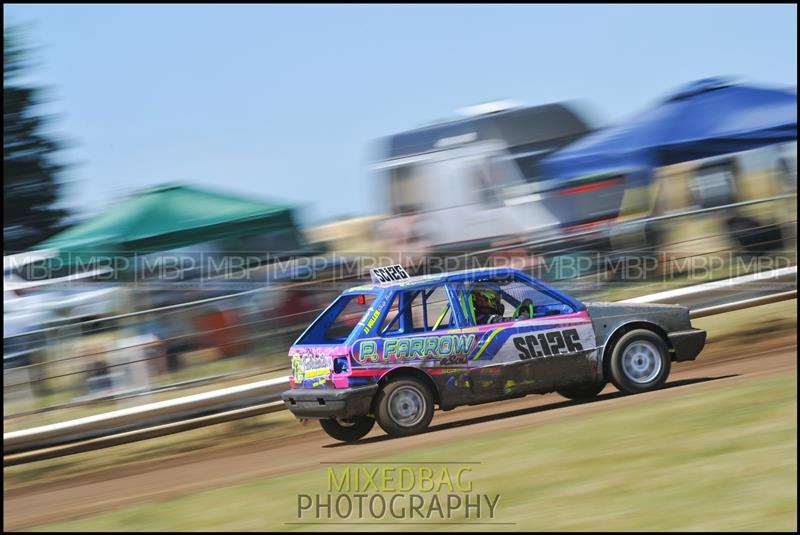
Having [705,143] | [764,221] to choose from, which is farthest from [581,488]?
[705,143]

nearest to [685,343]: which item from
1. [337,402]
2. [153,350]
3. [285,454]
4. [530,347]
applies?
[530,347]

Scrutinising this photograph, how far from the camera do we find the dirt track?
8523 mm

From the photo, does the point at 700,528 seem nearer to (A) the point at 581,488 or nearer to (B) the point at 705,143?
(A) the point at 581,488

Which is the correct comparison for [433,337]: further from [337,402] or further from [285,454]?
[285,454]

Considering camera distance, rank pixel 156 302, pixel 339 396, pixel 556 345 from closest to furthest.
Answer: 1. pixel 339 396
2. pixel 556 345
3. pixel 156 302

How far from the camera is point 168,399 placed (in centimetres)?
1110

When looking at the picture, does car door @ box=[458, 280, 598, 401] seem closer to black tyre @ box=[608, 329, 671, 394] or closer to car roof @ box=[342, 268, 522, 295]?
car roof @ box=[342, 268, 522, 295]

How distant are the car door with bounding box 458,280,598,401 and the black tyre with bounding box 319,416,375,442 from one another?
44.9 inches

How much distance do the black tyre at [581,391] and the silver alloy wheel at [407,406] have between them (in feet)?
4.99

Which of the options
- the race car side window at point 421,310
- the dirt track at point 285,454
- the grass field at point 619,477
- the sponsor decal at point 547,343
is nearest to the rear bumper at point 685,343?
the dirt track at point 285,454

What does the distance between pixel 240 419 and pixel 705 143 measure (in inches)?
307

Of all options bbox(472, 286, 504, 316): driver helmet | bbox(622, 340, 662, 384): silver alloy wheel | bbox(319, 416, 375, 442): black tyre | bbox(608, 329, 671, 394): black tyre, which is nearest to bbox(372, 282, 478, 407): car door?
bbox(472, 286, 504, 316): driver helmet

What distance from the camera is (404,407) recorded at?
9.10 metres

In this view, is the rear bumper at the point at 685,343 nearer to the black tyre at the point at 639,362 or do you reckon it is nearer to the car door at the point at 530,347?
the black tyre at the point at 639,362
